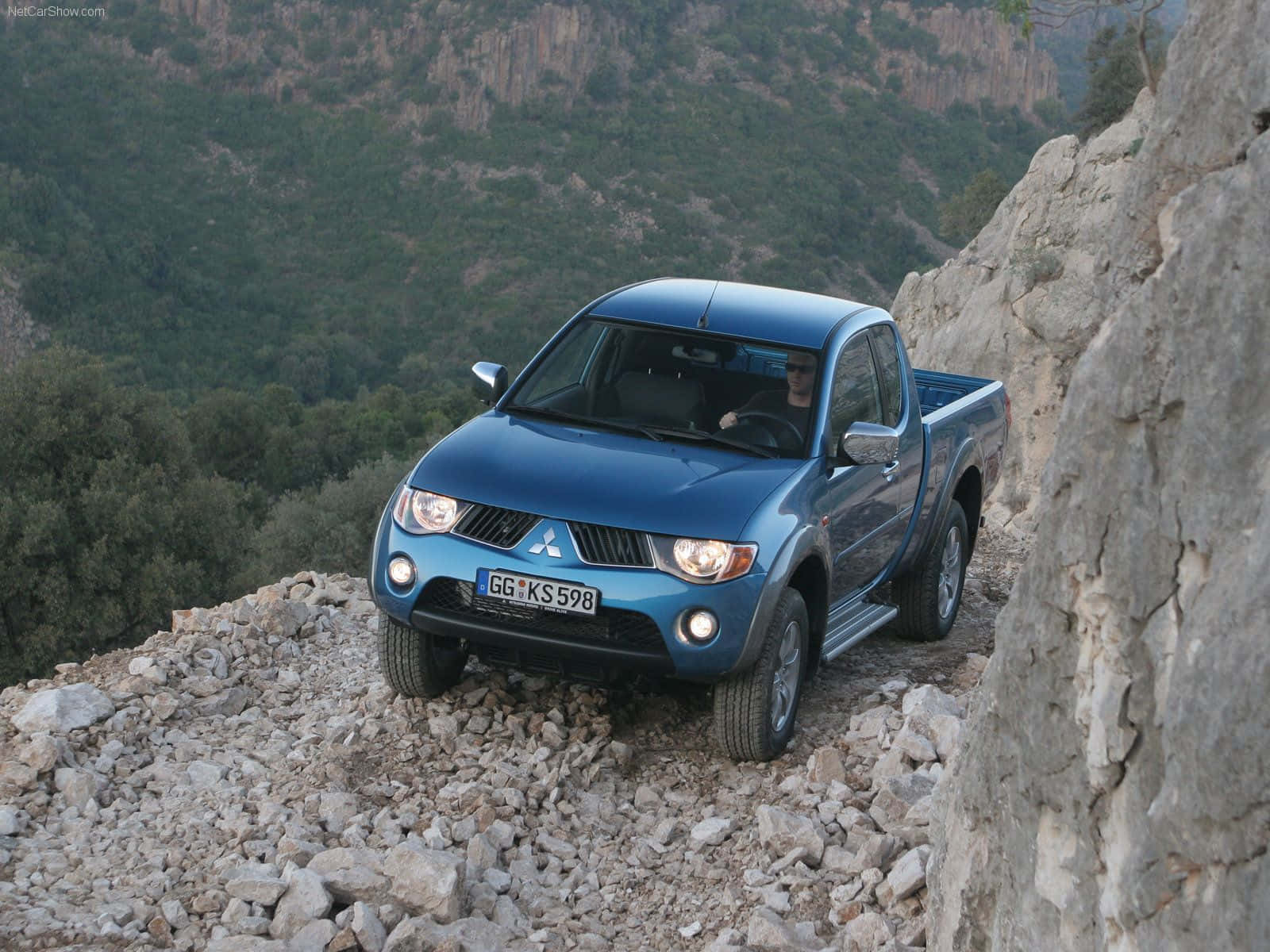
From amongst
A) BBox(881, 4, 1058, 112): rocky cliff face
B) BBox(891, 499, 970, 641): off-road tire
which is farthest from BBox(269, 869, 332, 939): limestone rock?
BBox(881, 4, 1058, 112): rocky cliff face

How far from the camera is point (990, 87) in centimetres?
7844

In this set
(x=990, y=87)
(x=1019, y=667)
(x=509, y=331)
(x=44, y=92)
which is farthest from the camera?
(x=990, y=87)

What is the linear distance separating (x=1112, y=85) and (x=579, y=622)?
2835 cm

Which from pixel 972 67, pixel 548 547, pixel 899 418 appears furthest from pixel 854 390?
pixel 972 67

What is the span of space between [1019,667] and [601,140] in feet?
211

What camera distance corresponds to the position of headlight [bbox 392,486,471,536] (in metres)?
5.46

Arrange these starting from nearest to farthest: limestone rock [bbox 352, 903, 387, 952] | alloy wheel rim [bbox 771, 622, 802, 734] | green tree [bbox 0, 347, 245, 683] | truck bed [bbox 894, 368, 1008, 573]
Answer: limestone rock [bbox 352, 903, 387, 952] → alloy wheel rim [bbox 771, 622, 802, 734] → truck bed [bbox 894, 368, 1008, 573] → green tree [bbox 0, 347, 245, 683]

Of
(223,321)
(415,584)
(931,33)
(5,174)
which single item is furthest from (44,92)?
(415,584)

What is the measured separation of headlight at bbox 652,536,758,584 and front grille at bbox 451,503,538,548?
1.65ft

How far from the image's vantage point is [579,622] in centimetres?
527

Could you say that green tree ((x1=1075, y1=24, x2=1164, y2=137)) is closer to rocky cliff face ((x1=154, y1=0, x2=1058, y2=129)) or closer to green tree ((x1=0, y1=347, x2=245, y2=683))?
green tree ((x1=0, y1=347, x2=245, y2=683))

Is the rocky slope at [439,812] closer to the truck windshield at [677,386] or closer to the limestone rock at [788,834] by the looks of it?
the limestone rock at [788,834]

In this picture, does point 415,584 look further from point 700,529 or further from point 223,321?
point 223,321

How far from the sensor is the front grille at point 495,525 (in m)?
5.32
